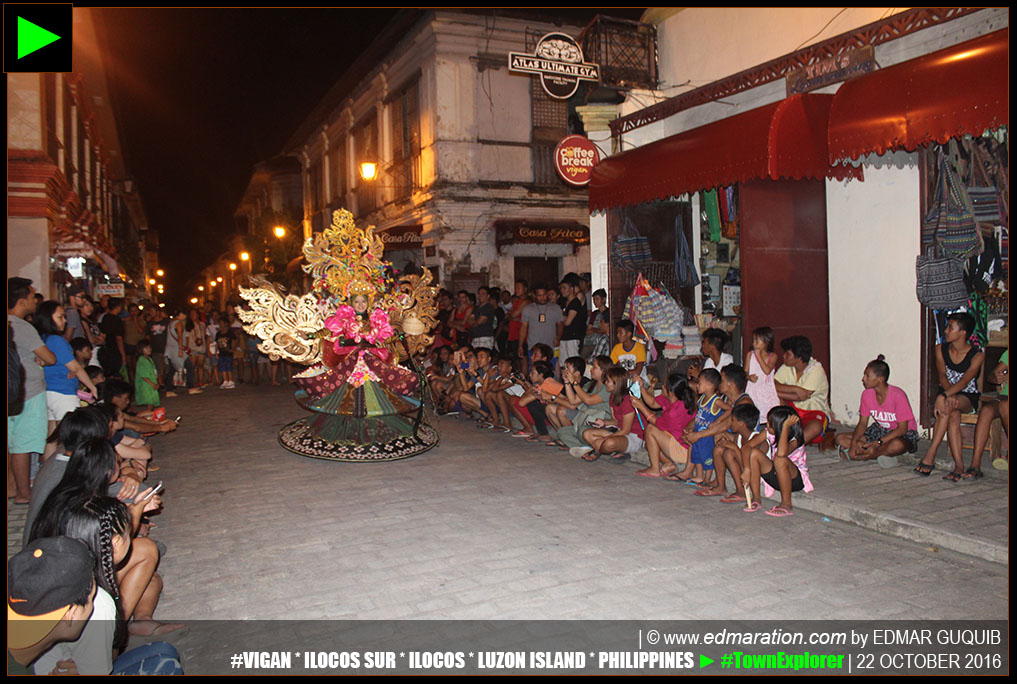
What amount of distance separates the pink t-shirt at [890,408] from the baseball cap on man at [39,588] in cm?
727

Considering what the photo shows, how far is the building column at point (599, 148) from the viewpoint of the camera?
13162 millimetres

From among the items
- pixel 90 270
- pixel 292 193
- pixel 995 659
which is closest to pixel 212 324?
pixel 90 270

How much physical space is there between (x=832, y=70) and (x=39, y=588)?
941cm

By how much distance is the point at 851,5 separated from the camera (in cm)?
896

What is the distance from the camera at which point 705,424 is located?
7395 millimetres

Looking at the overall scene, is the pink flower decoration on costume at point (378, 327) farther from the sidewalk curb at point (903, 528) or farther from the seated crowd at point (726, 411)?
the sidewalk curb at point (903, 528)

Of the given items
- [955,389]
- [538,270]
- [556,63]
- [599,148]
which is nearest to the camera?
[955,389]

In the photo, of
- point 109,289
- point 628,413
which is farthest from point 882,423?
point 109,289

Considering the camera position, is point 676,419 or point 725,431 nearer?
point 725,431

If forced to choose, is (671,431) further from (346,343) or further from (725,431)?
(346,343)

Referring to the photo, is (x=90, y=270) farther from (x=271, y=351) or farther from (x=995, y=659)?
(x=995, y=659)

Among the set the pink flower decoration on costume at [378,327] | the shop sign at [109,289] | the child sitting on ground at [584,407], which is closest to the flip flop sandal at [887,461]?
the child sitting on ground at [584,407]

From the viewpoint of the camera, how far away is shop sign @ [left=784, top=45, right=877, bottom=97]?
8.60 metres

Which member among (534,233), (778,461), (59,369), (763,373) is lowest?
(778,461)
